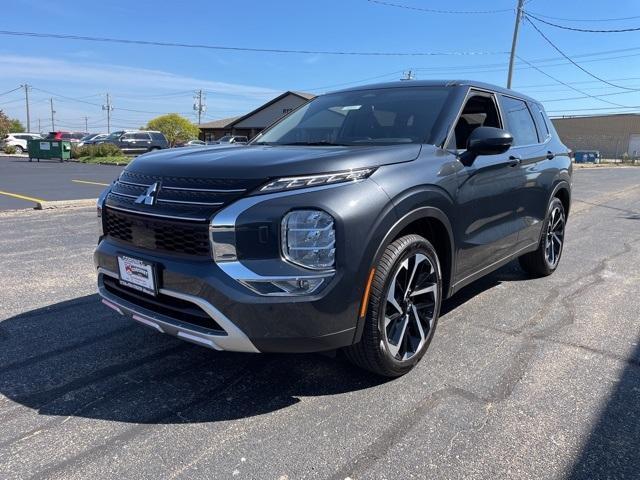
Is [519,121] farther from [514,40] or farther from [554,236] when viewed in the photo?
[514,40]

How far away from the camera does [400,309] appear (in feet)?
9.87

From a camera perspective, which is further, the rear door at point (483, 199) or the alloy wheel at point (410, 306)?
the rear door at point (483, 199)

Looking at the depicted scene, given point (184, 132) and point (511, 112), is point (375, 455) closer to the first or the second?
point (511, 112)

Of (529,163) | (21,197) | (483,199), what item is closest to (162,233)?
(483,199)

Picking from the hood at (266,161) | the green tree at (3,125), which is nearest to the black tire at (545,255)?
the hood at (266,161)

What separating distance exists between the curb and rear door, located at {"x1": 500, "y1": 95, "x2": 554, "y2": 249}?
8.10 metres

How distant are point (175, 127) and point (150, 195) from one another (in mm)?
71653

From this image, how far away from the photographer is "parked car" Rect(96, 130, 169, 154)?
33.8m

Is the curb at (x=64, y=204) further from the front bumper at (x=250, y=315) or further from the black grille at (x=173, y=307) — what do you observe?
the front bumper at (x=250, y=315)

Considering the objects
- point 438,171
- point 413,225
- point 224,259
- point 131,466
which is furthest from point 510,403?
point 131,466

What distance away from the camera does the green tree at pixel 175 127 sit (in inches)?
2707

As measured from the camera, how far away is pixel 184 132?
229ft

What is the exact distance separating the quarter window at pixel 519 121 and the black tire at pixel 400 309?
1.90m

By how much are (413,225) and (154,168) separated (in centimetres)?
156
